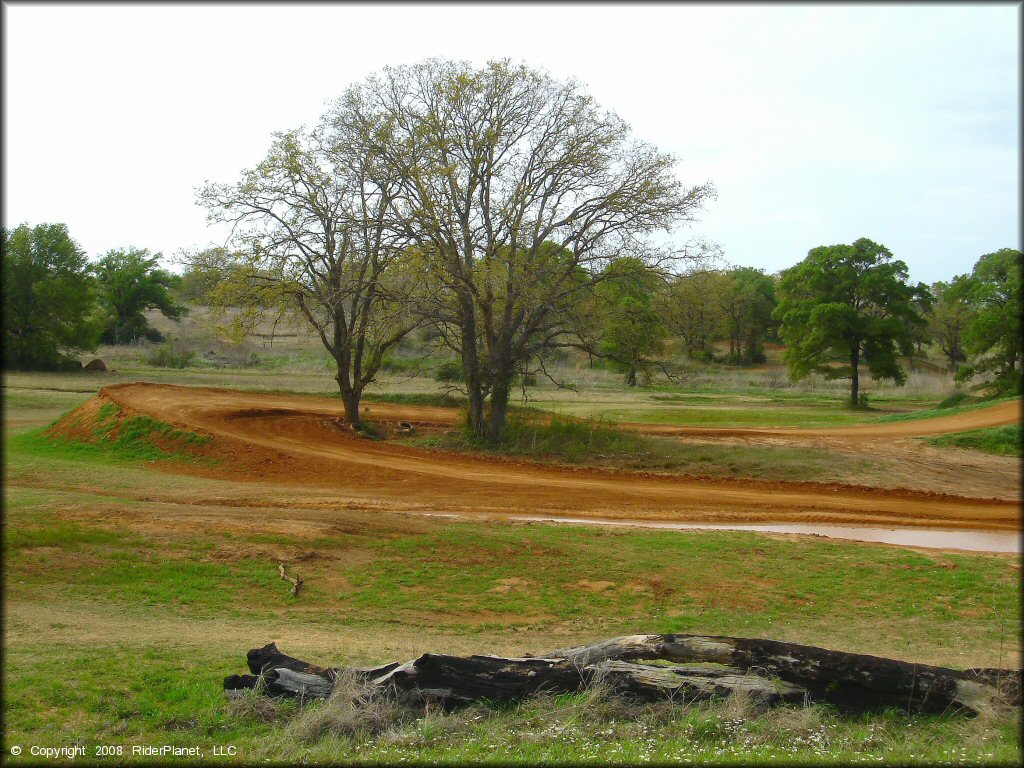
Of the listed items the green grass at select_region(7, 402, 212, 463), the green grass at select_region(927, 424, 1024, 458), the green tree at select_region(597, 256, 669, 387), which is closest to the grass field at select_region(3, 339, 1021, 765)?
the green grass at select_region(7, 402, 212, 463)

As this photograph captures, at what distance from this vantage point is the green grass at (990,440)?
80.1 feet

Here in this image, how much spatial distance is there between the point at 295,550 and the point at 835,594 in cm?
978

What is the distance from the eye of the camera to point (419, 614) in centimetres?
1246

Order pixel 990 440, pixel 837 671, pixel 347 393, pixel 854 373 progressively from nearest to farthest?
pixel 837 671 → pixel 990 440 → pixel 347 393 → pixel 854 373

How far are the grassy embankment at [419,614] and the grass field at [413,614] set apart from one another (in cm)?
4

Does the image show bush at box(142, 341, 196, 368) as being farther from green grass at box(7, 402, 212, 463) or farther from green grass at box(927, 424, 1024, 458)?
green grass at box(927, 424, 1024, 458)

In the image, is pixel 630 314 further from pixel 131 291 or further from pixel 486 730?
pixel 131 291

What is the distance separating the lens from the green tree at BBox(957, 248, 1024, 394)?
1207cm

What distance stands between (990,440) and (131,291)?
61.5 metres

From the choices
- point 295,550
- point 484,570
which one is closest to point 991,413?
point 484,570

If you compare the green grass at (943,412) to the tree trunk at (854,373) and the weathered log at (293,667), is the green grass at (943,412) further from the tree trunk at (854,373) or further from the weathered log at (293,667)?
the weathered log at (293,667)

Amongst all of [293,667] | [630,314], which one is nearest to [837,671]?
[293,667]

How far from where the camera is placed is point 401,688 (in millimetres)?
7633

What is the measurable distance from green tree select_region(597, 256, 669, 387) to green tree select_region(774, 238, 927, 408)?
698 inches
